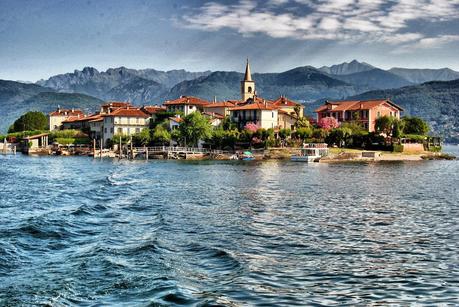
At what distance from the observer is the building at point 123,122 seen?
12331cm

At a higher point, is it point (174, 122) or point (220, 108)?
point (220, 108)

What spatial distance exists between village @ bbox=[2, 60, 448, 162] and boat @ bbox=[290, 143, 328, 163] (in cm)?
18

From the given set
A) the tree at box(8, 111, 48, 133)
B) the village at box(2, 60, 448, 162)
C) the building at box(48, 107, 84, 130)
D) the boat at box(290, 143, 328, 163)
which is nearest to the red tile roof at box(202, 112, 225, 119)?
the village at box(2, 60, 448, 162)

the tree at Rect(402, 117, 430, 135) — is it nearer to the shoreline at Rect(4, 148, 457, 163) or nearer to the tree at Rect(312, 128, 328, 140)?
the shoreline at Rect(4, 148, 457, 163)

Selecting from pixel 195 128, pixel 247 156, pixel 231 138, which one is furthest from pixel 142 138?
pixel 247 156

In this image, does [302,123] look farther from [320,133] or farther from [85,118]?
[85,118]

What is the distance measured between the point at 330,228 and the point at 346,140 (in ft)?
263

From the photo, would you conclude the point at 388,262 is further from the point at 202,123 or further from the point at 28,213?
the point at 202,123

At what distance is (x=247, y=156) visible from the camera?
9781cm

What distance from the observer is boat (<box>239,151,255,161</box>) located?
316ft

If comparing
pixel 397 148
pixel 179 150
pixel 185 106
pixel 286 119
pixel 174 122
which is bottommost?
pixel 179 150

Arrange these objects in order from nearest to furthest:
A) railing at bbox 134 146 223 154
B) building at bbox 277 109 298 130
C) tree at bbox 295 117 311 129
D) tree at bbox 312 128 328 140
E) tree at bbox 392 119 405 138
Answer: tree at bbox 392 119 405 138 < railing at bbox 134 146 223 154 < tree at bbox 312 128 328 140 < tree at bbox 295 117 311 129 < building at bbox 277 109 298 130

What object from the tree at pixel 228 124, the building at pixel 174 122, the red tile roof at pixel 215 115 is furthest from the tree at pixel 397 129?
the building at pixel 174 122

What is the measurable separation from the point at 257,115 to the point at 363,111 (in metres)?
22.9
